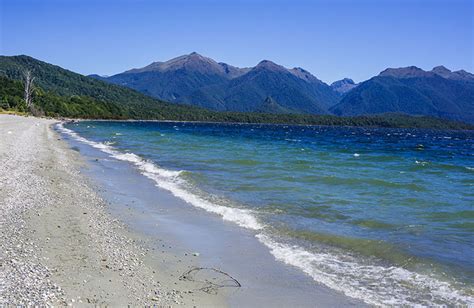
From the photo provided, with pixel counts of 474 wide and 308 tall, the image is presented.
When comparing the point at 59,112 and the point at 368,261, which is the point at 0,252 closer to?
the point at 368,261

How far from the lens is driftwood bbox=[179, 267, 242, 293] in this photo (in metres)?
9.46

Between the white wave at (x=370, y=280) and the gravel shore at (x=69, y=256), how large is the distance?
3.32m

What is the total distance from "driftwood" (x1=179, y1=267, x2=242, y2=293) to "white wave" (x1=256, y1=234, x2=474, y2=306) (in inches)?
81.5

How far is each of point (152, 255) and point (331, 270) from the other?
493 centimetres

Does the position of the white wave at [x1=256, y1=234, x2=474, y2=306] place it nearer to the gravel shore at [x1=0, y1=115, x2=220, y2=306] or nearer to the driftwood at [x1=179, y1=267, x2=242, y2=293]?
the driftwood at [x1=179, y1=267, x2=242, y2=293]

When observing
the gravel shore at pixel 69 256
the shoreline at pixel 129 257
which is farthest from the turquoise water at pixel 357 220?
the gravel shore at pixel 69 256

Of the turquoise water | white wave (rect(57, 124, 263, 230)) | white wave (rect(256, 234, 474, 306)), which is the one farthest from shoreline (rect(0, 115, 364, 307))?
the turquoise water

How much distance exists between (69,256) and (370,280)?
7.69m

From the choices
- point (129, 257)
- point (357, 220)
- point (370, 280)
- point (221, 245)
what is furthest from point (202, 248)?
point (357, 220)

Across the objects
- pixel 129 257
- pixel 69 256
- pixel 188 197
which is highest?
pixel 69 256

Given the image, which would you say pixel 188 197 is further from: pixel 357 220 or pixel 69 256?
pixel 69 256

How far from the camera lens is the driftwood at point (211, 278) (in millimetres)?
9461

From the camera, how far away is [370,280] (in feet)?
33.9

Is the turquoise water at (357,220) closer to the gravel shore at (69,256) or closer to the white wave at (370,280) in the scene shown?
the white wave at (370,280)
